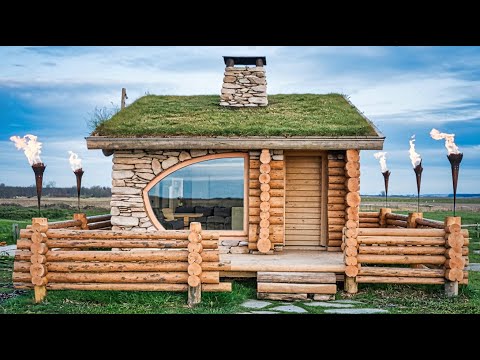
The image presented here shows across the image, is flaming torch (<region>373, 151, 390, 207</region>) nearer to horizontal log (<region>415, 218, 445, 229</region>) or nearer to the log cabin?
the log cabin

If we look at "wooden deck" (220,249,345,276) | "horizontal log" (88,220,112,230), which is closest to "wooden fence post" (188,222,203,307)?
"wooden deck" (220,249,345,276)

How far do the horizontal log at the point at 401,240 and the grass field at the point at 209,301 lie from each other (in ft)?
2.77

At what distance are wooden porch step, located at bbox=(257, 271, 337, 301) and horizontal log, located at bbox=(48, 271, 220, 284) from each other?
3.01 ft

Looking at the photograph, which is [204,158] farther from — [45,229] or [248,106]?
[45,229]

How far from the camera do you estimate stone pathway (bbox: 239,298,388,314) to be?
8.20 m

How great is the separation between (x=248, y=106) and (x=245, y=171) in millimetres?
2570

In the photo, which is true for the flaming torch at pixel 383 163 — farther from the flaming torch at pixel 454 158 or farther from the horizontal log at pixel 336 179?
the flaming torch at pixel 454 158

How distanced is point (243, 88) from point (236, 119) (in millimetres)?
1925

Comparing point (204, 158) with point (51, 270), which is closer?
point (51, 270)

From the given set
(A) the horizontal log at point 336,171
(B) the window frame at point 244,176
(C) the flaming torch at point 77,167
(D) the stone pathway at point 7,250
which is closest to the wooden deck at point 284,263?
(B) the window frame at point 244,176

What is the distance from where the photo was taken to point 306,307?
858 centimetres
